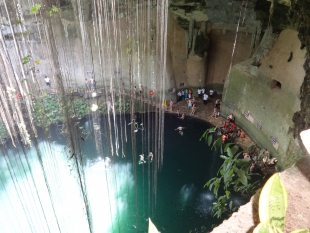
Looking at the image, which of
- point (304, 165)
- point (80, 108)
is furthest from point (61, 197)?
point (304, 165)

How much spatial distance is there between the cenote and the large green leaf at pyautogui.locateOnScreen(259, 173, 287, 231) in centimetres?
377

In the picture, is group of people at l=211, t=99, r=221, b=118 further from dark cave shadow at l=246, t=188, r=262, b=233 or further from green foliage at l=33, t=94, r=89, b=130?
dark cave shadow at l=246, t=188, r=262, b=233

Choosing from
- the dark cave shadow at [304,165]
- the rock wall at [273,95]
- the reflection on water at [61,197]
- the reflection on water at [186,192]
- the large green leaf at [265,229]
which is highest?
the large green leaf at [265,229]

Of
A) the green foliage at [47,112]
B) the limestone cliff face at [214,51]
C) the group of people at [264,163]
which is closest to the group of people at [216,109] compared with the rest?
the limestone cliff face at [214,51]

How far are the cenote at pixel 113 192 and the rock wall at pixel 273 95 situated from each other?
4.63ft

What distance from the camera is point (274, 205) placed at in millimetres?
1577

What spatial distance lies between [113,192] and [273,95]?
4.64 meters

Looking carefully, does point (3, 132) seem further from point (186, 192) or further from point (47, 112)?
point (186, 192)

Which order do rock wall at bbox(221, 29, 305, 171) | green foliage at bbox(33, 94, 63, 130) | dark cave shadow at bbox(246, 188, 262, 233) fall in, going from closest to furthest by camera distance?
dark cave shadow at bbox(246, 188, 262, 233) → rock wall at bbox(221, 29, 305, 171) → green foliage at bbox(33, 94, 63, 130)

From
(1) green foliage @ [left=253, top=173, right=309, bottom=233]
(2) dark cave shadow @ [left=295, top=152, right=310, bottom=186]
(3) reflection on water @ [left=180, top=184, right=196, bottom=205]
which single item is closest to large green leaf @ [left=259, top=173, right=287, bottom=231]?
(1) green foliage @ [left=253, top=173, right=309, bottom=233]

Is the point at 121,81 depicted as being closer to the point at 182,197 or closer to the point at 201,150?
the point at 201,150

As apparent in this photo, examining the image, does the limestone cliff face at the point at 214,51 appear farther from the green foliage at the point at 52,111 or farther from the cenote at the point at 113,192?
the cenote at the point at 113,192

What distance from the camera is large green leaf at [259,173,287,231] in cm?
157

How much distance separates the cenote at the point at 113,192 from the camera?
215 inches
